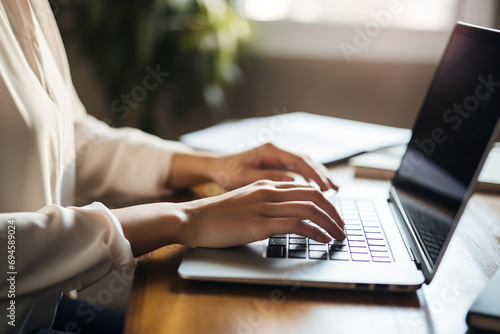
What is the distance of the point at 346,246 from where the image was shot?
645mm

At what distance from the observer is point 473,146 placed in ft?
1.98

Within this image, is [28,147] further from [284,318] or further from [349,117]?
[349,117]

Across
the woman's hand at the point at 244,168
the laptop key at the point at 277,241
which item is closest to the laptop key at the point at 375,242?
the laptop key at the point at 277,241

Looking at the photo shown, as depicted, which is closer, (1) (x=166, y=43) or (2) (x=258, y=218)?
(2) (x=258, y=218)

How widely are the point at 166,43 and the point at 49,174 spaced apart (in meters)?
1.34

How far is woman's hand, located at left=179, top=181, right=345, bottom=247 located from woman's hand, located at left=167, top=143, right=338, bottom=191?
8.6 inches

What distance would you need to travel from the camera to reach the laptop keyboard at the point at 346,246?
0.61m

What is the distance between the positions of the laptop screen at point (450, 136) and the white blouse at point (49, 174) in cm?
38

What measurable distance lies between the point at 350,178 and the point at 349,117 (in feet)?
4.54

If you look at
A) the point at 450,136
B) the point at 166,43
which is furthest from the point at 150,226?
the point at 166,43

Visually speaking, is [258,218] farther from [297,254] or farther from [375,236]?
[375,236]

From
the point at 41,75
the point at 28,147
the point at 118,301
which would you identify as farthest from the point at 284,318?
the point at 118,301

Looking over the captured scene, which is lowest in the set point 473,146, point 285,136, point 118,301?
point 118,301

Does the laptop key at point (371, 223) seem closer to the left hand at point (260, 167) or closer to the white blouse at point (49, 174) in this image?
the left hand at point (260, 167)
